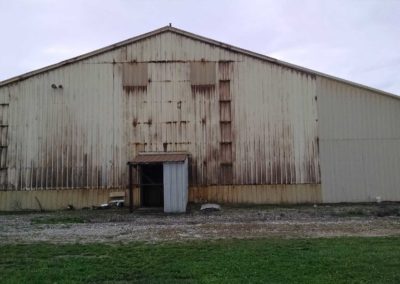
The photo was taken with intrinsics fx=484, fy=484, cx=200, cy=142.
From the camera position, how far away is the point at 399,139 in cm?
2447

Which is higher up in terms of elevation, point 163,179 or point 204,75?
point 204,75

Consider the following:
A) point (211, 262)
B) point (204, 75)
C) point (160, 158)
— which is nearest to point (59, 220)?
point (160, 158)

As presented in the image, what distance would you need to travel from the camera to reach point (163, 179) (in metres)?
22.6

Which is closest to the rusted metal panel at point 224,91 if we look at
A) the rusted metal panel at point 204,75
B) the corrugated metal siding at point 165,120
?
the corrugated metal siding at point 165,120

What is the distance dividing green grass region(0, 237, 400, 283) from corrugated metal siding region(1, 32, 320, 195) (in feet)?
39.7

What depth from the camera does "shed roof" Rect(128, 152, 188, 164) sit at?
74.0ft

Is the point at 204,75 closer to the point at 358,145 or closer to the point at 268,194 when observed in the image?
the point at 268,194

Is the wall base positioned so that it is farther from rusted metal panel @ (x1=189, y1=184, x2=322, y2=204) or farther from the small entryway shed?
the small entryway shed

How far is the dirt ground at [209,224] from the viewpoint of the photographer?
46.1 ft

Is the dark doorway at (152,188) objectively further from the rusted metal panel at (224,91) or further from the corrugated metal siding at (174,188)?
the rusted metal panel at (224,91)

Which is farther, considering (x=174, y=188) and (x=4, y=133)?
(x=4, y=133)

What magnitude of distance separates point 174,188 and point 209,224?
5.29 metres

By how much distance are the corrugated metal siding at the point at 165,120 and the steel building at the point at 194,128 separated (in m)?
0.05

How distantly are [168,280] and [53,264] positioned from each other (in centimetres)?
283
